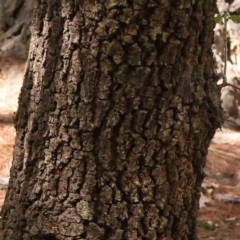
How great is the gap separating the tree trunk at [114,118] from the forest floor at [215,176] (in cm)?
129

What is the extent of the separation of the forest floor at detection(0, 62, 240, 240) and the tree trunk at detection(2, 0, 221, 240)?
50.6 inches

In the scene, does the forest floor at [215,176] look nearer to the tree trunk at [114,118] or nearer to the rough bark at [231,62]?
the rough bark at [231,62]

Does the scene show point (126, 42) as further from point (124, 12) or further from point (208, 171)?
point (208, 171)

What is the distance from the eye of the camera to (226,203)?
464 centimetres

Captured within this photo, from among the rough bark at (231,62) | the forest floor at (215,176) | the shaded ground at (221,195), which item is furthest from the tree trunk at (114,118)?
the rough bark at (231,62)

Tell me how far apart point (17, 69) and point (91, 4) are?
610 centimetres

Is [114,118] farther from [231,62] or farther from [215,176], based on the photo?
[231,62]

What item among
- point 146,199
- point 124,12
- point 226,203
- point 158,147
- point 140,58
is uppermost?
point 124,12

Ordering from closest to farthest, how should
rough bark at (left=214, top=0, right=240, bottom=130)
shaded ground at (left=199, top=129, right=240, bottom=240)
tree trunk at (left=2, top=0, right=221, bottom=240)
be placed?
tree trunk at (left=2, top=0, right=221, bottom=240) < shaded ground at (left=199, top=129, right=240, bottom=240) < rough bark at (left=214, top=0, right=240, bottom=130)

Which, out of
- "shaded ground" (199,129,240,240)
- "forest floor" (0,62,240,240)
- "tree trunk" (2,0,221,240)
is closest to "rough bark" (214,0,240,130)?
"forest floor" (0,62,240,240)

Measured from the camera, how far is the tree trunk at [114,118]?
6.59 ft

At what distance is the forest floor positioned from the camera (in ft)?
13.4

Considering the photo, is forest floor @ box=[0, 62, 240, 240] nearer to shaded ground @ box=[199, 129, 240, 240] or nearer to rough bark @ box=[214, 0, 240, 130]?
shaded ground @ box=[199, 129, 240, 240]

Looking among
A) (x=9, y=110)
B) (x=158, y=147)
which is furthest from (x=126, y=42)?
(x=9, y=110)
